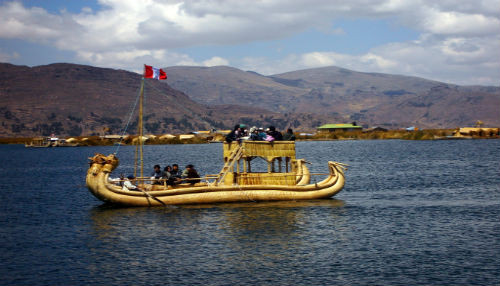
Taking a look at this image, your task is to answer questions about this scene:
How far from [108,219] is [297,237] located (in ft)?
38.0

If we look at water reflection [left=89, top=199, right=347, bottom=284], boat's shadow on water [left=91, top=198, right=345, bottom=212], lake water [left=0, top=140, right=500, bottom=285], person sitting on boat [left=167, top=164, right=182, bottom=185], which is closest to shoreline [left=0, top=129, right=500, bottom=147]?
lake water [left=0, top=140, right=500, bottom=285]

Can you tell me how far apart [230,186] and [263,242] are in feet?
30.9

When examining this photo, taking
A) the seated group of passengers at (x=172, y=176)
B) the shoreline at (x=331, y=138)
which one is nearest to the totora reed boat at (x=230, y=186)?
the seated group of passengers at (x=172, y=176)

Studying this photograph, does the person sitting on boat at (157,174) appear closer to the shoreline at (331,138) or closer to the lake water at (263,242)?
the lake water at (263,242)

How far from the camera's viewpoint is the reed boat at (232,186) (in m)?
33.3

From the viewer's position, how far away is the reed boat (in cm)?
3334

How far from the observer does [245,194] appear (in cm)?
3419

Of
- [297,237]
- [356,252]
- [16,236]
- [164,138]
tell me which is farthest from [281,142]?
[164,138]

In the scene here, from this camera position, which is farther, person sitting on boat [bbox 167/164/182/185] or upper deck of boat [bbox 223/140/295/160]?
upper deck of boat [bbox 223/140/295/160]

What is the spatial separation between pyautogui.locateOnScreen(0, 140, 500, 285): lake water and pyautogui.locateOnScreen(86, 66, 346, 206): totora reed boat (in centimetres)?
76

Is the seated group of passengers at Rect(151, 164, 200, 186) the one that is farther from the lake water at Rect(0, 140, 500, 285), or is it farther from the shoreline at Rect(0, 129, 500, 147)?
the shoreline at Rect(0, 129, 500, 147)

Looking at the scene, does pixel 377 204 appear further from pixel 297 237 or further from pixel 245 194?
pixel 297 237

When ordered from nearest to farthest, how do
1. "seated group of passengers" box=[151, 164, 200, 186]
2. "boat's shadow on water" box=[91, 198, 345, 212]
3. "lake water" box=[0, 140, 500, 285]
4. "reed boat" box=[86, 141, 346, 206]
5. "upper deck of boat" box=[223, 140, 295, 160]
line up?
1. "lake water" box=[0, 140, 500, 285]
2. "reed boat" box=[86, 141, 346, 206]
3. "boat's shadow on water" box=[91, 198, 345, 212]
4. "seated group of passengers" box=[151, 164, 200, 186]
5. "upper deck of boat" box=[223, 140, 295, 160]

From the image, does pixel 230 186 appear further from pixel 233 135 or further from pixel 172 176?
pixel 172 176
